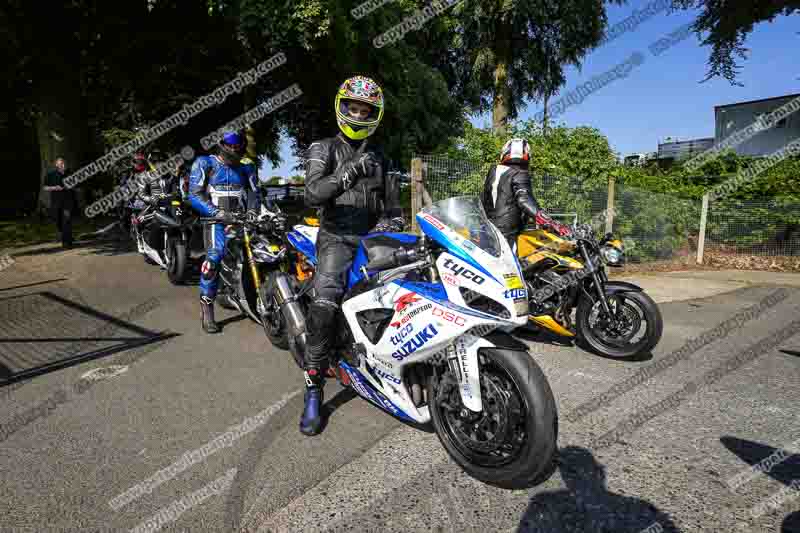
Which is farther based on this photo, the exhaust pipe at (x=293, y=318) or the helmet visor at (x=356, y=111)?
the exhaust pipe at (x=293, y=318)

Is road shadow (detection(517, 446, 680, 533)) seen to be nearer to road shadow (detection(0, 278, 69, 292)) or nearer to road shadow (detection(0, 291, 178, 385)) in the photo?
road shadow (detection(0, 291, 178, 385))

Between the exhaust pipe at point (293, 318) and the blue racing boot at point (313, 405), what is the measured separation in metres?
0.53

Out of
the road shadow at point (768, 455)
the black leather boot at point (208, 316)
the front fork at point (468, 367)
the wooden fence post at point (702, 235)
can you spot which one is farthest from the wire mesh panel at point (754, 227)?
the front fork at point (468, 367)

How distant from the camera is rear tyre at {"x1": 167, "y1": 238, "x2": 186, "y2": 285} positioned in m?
7.41

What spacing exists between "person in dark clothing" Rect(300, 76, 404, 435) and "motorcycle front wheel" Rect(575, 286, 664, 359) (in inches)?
89.9

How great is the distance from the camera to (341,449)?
115 inches

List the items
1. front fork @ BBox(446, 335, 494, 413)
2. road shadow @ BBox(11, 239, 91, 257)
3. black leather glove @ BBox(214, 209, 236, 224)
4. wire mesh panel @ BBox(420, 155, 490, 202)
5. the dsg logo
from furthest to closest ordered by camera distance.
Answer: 1. road shadow @ BBox(11, 239, 91, 257)
2. wire mesh panel @ BBox(420, 155, 490, 202)
3. black leather glove @ BBox(214, 209, 236, 224)
4. front fork @ BBox(446, 335, 494, 413)
5. the dsg logo

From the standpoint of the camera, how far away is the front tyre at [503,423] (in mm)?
2277

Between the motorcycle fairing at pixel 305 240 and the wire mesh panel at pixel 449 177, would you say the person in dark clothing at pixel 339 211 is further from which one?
the wire mesh panel at pixel 449 177

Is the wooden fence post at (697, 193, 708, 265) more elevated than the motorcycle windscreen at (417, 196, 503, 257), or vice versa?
the motorcycle windscreen at (417, 196, 503, 257)

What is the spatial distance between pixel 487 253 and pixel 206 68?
1516 centimetres

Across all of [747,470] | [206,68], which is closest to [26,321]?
[747,470]

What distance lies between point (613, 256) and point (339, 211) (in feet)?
8.91

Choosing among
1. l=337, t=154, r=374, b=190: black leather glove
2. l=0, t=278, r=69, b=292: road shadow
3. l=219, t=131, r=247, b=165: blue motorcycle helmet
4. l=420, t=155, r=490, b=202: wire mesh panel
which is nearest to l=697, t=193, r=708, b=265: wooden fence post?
l=420, t=155, r=490, b=202: wire mesh panel
